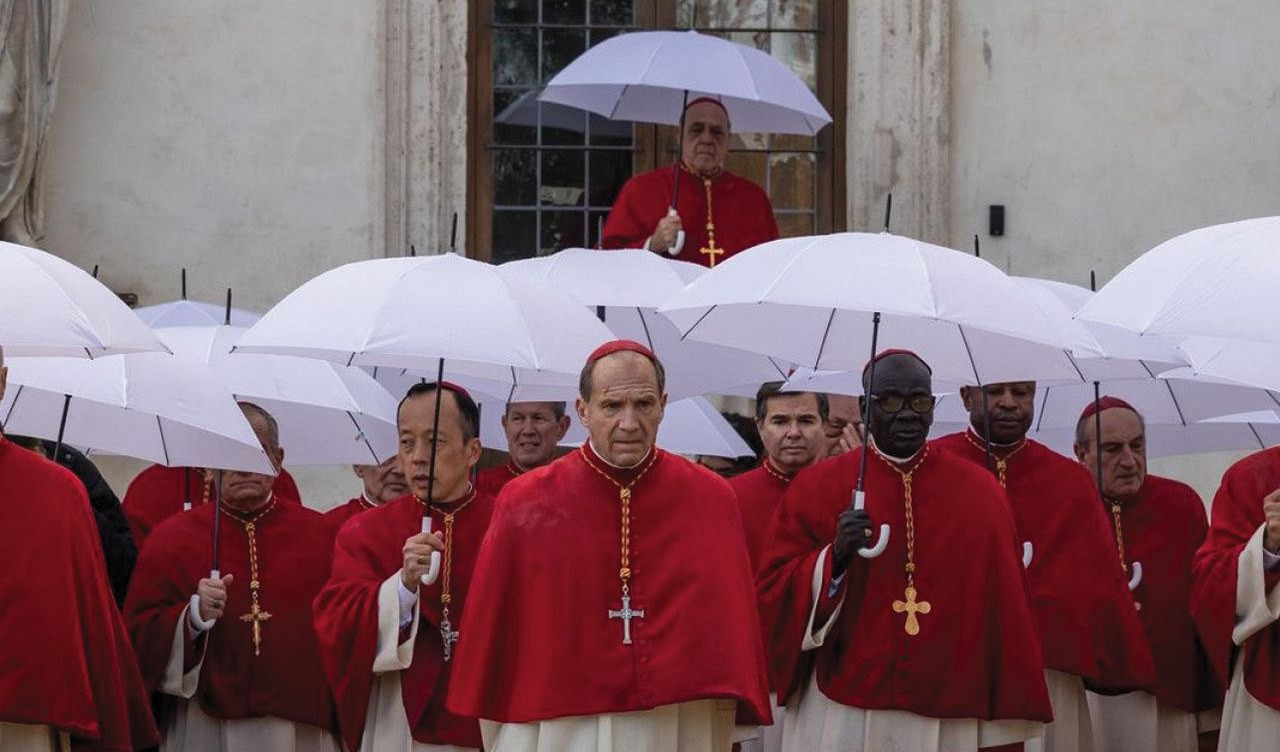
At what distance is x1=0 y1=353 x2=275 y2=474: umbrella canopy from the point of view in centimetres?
953

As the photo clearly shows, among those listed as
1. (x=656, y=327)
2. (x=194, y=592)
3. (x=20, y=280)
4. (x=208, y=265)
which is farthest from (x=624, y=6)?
(x=20, y=280)

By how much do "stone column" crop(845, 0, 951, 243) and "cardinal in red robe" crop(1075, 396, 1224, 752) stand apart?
3.72m

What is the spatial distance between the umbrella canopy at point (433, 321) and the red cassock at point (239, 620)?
97 centimetres

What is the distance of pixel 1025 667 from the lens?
9.25 meters

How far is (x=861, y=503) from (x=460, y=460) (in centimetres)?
131

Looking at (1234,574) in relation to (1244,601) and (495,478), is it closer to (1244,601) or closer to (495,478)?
(1244,601)

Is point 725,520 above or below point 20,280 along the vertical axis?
below

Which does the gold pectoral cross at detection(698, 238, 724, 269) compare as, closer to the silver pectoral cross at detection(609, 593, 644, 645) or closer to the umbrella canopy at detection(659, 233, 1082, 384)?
the umbrella canopy at detection(659, 233, 1082, 384)

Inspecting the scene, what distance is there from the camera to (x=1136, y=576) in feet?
36.8

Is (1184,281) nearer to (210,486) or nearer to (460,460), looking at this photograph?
(460,460)

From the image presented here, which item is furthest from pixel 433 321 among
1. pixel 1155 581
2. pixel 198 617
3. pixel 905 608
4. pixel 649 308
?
pixel 1155 581

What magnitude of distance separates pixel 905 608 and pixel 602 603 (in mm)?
1227

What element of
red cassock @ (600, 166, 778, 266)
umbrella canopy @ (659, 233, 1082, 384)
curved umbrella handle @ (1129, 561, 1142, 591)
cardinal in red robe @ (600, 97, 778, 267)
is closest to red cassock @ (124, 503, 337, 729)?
umbrella canopy @ (659, 233, 1082, 384)

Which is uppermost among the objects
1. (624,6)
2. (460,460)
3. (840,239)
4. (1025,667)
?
(624,6)
